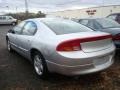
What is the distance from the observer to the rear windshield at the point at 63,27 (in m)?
4.88

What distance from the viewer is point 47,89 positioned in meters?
4.42

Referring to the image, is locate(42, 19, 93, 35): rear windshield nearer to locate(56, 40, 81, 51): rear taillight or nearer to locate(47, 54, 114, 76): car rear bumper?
locate(56, 40, 81, 51): rear taillight

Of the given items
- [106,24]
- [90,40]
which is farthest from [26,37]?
[106,24]

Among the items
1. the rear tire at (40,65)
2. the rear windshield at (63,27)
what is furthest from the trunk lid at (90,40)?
the rear tire at (40,65)

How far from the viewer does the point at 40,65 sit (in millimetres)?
4934

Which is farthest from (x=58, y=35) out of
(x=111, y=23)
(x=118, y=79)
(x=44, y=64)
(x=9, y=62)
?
(x=111, y=23)

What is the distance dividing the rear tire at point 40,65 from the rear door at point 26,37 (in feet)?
1.33

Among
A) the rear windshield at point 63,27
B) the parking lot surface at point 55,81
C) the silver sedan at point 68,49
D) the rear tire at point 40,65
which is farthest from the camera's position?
the rear windshield at point 63,27

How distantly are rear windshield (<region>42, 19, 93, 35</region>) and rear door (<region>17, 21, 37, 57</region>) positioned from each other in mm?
405

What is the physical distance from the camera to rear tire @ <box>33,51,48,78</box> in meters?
4.71

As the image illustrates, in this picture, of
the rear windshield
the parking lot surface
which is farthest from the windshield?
the rear windshield

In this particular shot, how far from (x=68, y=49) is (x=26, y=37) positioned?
1.84 meters

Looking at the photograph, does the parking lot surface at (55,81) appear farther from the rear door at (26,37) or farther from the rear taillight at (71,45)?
the rear taillight at (71,45)

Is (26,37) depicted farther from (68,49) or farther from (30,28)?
(68,49)
